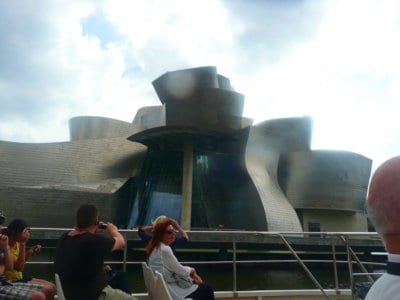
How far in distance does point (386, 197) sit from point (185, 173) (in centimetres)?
2107

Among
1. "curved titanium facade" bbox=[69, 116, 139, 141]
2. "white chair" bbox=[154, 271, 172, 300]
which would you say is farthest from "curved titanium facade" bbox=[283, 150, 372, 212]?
"white chair" bbox=[154, 271, 172, 300]

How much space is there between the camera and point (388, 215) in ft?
2.70

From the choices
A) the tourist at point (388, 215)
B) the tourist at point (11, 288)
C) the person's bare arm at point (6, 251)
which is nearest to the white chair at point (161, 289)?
the tourist at point (11, 288)

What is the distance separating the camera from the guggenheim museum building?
20953 millimetres

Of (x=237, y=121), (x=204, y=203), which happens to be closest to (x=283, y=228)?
(x=204, y=203)

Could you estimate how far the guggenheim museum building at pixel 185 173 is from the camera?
21.0m

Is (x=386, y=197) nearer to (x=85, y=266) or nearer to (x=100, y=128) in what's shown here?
(x=85, y=266)

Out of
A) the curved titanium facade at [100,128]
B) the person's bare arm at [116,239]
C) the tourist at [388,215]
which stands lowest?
the person's bare arm at [116,239]

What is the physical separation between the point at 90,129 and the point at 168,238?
2806 cm

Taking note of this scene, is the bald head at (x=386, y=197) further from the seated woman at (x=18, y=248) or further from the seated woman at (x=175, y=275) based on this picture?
the seated woman at (x=18, y=248)

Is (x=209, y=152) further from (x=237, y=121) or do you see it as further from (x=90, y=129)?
(x=90, y=129)

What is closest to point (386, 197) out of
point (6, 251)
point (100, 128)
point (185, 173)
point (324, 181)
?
point (6, 251)

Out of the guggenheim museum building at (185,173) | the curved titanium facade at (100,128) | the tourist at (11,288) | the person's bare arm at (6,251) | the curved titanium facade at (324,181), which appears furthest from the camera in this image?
the curved titanium facade at (100,128)

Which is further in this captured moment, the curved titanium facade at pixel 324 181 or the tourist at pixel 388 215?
the curved titanium facade at pixel 324 181
